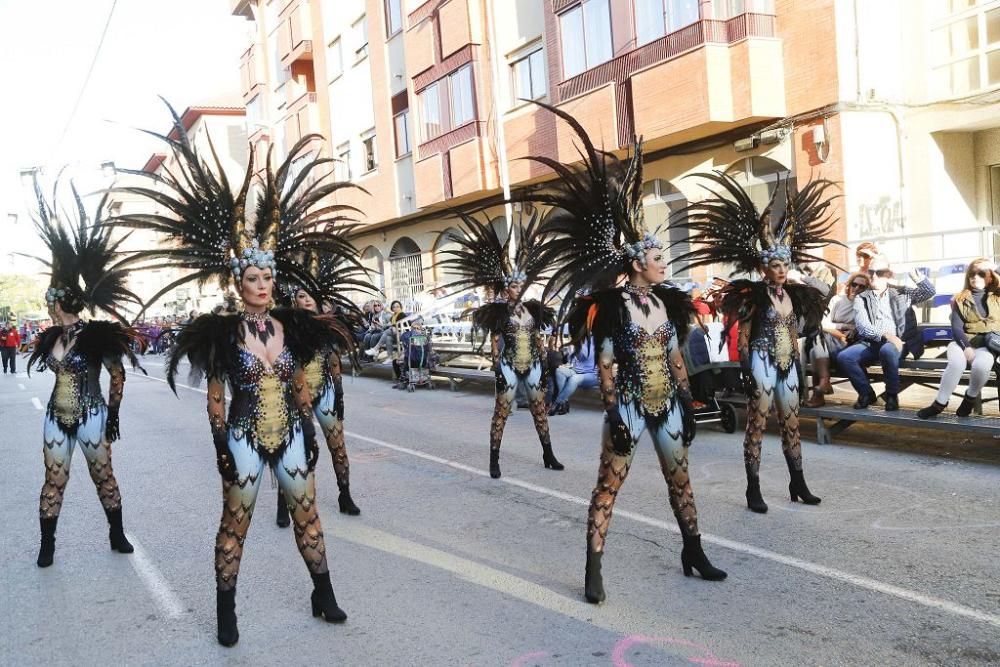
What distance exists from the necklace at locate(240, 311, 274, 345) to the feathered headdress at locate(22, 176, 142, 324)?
7.08 ft

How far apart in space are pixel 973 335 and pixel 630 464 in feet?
17.3

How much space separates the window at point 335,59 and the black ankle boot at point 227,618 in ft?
99.0

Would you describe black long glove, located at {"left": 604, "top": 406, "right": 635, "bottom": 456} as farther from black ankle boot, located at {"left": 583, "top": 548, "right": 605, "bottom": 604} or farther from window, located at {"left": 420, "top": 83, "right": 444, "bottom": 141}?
window, located at {"left": 420, "top": 83, "right": 444, "bottom": 141}

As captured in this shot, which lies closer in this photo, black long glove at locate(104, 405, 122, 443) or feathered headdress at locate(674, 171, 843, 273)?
black long glove at locate(104, 405, 122, 443)

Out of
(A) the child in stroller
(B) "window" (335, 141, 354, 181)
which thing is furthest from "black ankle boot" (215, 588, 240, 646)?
(B) "window" (335, 141, 354, 181)

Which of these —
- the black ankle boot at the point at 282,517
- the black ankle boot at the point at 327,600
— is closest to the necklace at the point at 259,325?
the black ankle boot at the point at 327,600

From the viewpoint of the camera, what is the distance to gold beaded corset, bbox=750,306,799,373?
6.81 meters

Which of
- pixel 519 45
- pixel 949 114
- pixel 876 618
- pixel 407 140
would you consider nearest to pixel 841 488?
pixel 876 618

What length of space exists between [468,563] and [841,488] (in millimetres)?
3494

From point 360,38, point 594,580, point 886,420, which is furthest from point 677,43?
point 360,38

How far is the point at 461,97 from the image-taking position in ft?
81.2

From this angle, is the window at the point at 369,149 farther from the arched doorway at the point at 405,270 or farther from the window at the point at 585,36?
the window at the point at 585,36

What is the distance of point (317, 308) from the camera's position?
22.8 feet

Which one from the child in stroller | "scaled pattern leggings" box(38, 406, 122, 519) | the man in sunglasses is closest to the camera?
"scaled pattern leggings" box(38, 406, 122, 519)
